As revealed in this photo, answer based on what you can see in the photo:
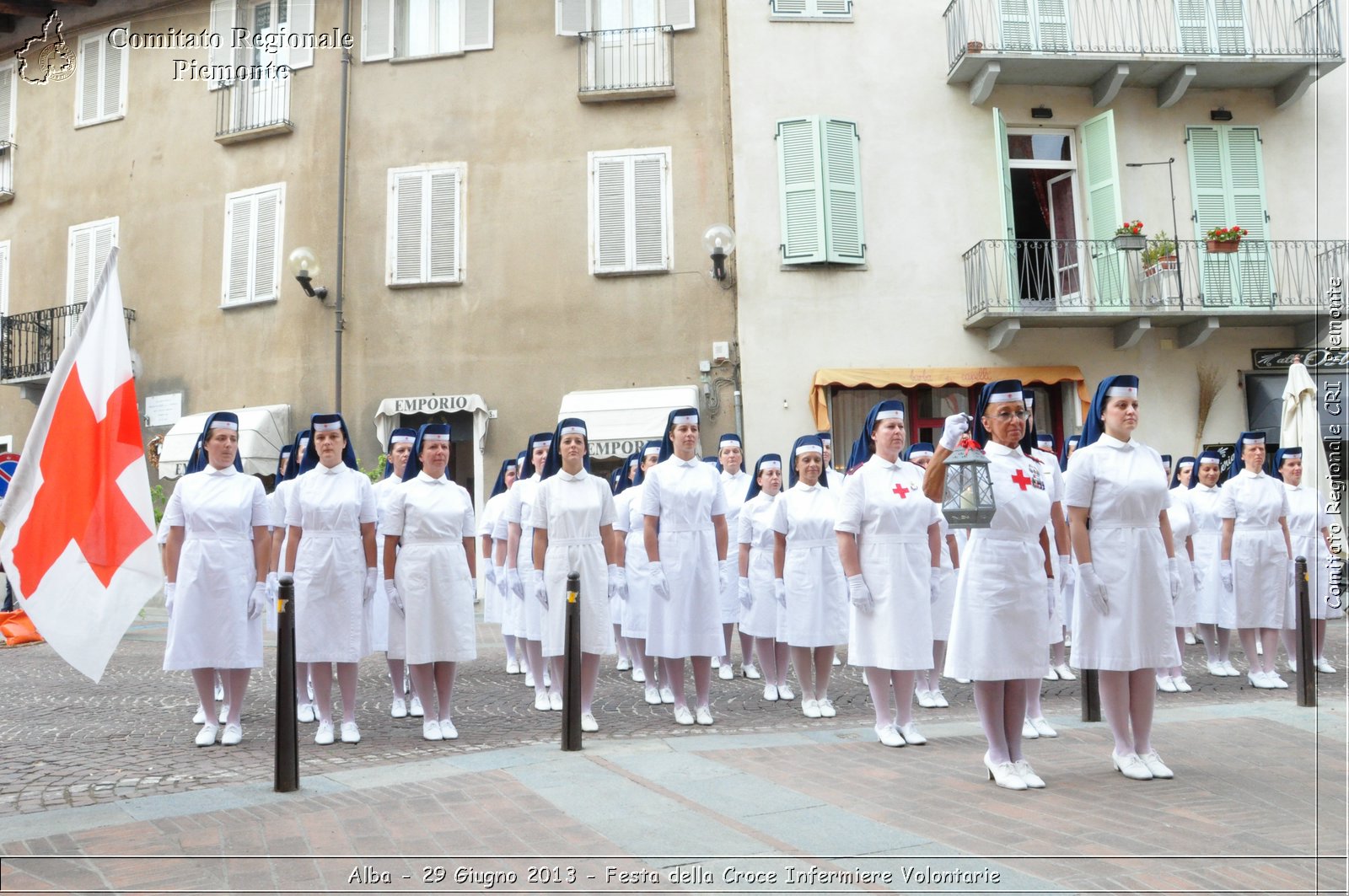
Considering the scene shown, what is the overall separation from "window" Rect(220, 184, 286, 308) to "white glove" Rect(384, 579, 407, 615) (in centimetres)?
1390

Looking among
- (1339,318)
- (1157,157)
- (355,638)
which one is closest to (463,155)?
(1157,157)

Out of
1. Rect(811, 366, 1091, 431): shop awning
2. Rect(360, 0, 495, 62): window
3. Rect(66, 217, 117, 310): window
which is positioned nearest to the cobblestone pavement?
Rect(811, 366, 1091, 431): shop awning

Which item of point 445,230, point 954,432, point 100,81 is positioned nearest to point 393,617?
point 954,432

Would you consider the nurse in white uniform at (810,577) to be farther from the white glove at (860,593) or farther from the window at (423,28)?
the window at (423,28)

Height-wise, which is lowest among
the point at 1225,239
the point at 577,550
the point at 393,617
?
the point at 393,617

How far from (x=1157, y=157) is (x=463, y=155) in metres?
11.6

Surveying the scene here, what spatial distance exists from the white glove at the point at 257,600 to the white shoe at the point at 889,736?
13.3 ft

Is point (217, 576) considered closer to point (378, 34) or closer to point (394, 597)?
point (394, 597)

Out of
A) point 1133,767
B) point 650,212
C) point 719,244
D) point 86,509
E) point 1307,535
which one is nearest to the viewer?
point 86,509

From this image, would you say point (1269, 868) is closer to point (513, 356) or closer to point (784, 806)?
point (784, 806)

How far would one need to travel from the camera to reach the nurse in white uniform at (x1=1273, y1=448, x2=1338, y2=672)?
10430mm

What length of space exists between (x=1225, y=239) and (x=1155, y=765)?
601 inches

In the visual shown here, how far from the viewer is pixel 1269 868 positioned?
446cm

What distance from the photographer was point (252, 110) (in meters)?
20.9
